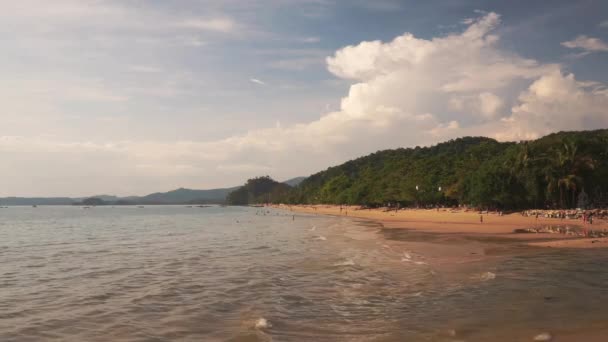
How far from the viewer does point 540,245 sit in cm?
3072

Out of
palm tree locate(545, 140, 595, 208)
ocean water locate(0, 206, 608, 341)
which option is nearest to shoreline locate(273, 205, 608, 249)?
ocean water locate(0, 206, 608, 341)

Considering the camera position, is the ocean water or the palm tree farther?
the palm tree

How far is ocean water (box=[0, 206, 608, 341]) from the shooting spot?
12195 millimetres

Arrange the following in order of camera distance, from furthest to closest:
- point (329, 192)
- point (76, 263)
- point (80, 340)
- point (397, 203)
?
point (329, 192)
point (397, 203)
point (76, 263)
point (80, 340)

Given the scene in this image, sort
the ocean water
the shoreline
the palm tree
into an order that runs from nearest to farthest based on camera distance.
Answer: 1. the ocean water
2. the shoreline
3. the palm tree

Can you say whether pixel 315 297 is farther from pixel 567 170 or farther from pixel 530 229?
pixel 567 170

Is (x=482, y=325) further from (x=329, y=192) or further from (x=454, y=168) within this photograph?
(x=329, y=192)

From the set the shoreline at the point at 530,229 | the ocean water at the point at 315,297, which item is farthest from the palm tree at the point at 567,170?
the ocean water at the point at 315,297

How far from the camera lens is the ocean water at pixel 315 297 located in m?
12.2

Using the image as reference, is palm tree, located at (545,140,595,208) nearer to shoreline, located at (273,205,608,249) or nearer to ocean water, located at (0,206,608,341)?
shoreline, located at (273,205,608,249)

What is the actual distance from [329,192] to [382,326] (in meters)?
175

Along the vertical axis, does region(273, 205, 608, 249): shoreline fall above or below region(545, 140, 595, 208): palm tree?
below

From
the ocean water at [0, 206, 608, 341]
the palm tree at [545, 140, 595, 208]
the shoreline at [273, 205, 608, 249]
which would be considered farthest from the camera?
A: the palm tree at [545, 140, 595, 208]

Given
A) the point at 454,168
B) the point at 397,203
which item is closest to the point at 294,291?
the point at 454,168
